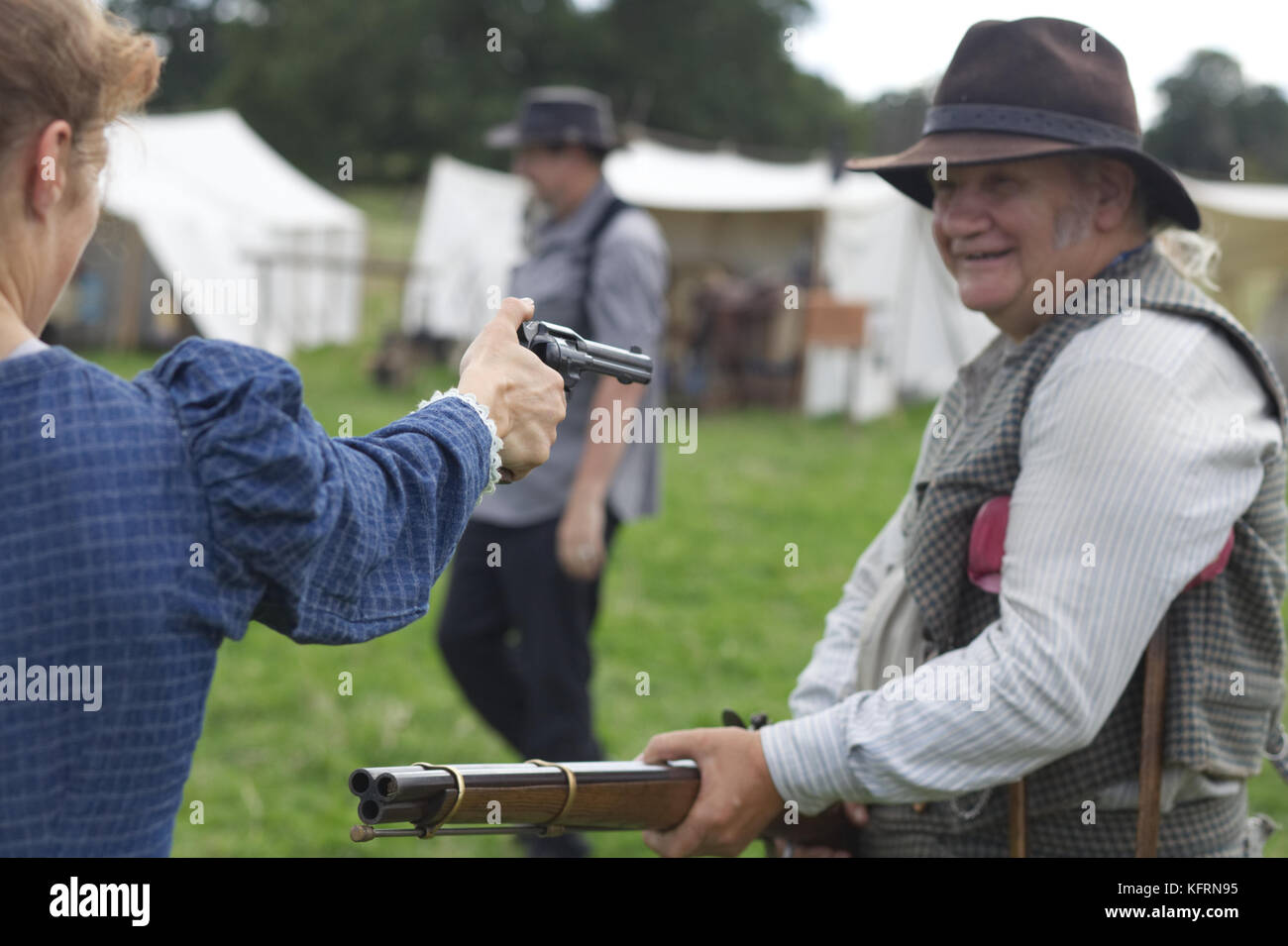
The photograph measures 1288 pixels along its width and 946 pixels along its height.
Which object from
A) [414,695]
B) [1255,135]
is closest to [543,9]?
[1255,135]

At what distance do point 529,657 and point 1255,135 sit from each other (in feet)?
179

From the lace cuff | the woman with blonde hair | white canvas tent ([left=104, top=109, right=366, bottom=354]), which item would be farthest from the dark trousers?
white canvas tent ([left=104, top=109, right=366, bottom=354])

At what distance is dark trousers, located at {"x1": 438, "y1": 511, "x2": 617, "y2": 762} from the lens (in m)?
4.44

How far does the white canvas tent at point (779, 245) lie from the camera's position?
1620 centimetres

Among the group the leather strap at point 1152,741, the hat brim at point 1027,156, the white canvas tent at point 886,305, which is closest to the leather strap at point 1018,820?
the leather strap at point 1152,741

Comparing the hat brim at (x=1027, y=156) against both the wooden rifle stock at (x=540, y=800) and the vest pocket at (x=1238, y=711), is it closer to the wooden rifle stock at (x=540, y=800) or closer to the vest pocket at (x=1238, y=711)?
the vest pocket at (x=1238, y=711)

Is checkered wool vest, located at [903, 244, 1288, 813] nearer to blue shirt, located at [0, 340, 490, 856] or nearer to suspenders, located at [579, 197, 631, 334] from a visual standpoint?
blue shirt, located at [0, 340, 490, 856]

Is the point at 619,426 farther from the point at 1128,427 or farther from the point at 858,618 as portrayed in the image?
the point at 1128,427

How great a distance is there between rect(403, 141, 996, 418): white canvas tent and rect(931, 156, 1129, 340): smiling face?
12.7m

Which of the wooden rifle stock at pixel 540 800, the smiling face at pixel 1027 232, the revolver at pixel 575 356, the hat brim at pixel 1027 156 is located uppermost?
the hat brim at pixel 1027 156

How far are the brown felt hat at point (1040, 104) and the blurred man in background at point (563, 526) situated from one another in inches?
79.7

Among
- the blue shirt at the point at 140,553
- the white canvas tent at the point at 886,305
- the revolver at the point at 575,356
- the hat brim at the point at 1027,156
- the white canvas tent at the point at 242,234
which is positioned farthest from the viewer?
the white canvas tent at the point at 242,234

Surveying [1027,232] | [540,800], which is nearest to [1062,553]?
[1027,232]

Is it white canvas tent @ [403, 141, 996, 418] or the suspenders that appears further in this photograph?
white canvas tent @ [403, 141, 996, 418]
